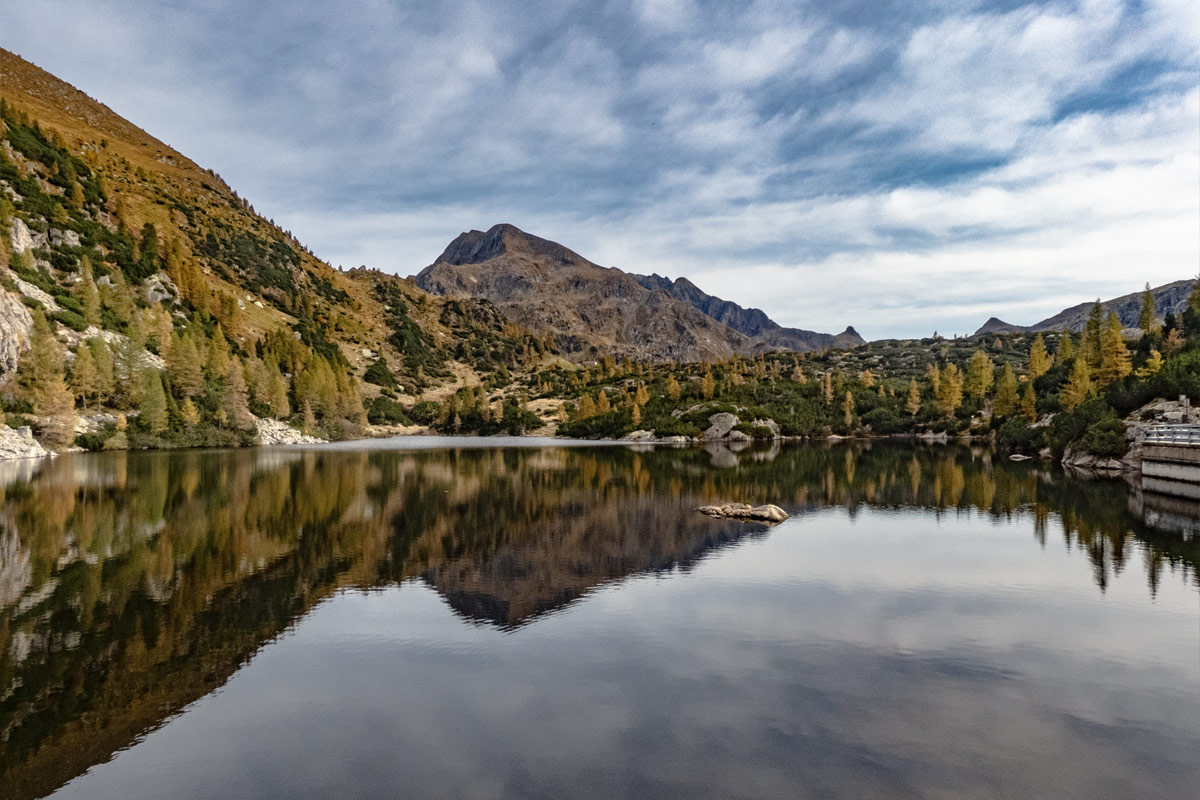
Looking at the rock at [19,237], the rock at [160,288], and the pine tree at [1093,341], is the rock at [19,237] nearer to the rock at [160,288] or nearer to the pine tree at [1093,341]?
the rock at [160,288]

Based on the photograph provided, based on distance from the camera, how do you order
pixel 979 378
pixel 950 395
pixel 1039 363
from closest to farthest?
pixel 1039 363, pixel 979 378, pixel 950 395

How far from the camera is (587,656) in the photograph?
17109 millimetres

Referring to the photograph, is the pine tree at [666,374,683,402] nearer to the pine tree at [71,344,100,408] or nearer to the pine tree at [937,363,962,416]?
the pine tree at [937,363,962,416]

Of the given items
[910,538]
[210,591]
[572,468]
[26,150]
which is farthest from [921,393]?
[26,150]

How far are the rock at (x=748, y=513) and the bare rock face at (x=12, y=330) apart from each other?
291ft

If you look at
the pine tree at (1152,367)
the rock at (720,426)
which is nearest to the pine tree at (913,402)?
the rock at (720,426)

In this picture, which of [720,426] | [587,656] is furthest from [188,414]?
[720,426]

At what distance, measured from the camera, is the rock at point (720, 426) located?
A: 149 m

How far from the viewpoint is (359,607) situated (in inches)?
834

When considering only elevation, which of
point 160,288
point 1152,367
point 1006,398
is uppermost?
point 160,288

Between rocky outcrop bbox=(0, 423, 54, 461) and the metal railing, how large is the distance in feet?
379

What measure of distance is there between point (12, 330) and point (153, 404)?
20.3 metres

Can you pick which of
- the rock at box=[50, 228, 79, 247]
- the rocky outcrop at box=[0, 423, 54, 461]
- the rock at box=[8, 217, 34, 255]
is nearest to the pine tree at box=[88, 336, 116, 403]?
the rocky outcrop at box=[0, 423, 54, 461]

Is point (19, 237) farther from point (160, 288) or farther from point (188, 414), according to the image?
point (188, 414)
